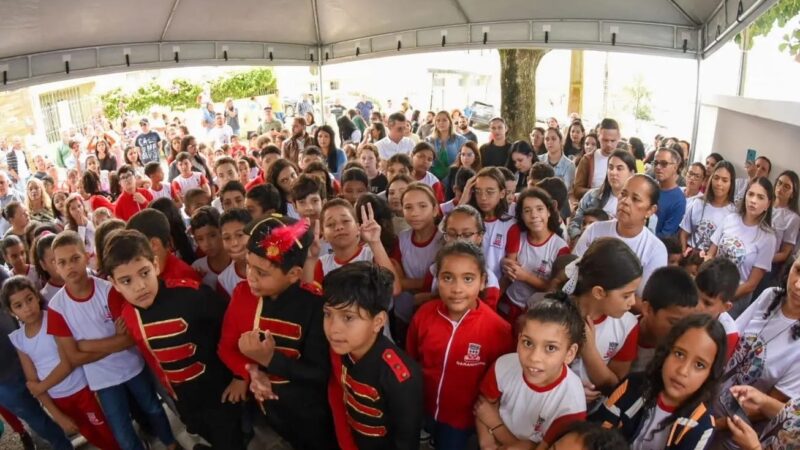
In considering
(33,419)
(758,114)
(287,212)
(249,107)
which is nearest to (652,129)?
(758,114)

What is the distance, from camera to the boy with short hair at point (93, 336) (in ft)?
8.20

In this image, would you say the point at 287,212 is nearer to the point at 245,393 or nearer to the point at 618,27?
the point at 245,393

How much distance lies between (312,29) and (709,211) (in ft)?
17.0

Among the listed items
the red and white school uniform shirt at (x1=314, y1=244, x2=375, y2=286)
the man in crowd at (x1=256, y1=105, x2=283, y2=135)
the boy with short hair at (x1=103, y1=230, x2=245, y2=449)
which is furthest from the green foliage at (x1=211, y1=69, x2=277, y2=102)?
the boy with short hair at (x1=103, y1=230, x2=245, y2=449)

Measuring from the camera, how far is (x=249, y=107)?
52.9 ft

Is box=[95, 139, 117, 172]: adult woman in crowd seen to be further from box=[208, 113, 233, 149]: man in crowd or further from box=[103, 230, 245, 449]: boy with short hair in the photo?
box=[103, 230, 245, 449]: boy with short hair

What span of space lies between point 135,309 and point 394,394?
50.8 inches

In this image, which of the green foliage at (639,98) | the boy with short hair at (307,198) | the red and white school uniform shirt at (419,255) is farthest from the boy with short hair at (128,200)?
the green foliage at (639,98)

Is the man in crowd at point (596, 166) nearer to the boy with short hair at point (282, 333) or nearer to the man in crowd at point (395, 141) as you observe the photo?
the man in crowd at point (395, 141)

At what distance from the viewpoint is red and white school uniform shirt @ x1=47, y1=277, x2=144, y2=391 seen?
2.49 m

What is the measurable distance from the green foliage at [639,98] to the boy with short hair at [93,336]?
17.7 metres

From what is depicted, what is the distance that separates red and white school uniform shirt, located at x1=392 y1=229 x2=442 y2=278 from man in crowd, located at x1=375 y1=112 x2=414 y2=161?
3.08m

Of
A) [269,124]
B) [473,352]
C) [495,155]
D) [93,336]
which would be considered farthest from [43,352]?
[269,124]

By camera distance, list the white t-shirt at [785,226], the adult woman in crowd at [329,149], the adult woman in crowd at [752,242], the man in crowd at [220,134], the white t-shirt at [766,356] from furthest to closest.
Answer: the man in crowd at [220,134] < the adult woman in crowd at [329,149] < the white t-shirt at [785,226] < the adult woman in crowd at [752,242] < the white t-shirt at [766,356]
